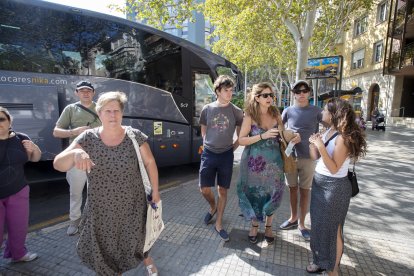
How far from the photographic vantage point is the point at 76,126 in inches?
136

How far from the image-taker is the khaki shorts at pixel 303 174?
11.0ft

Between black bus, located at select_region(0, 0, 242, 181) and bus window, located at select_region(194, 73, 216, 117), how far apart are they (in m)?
0.02

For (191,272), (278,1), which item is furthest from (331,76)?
(191,272)

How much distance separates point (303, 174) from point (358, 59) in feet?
85.3

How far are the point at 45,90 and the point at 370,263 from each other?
539 centimetres

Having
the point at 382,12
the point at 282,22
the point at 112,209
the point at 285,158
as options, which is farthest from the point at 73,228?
the point at 382,12

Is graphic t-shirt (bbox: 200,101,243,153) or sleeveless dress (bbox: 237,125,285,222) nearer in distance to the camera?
sleeveless dress (bbox: 237,125,285,222)

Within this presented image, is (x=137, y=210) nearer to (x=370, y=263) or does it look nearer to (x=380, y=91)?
(x=370, y=263)

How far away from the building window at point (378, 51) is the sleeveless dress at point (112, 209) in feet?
81.3

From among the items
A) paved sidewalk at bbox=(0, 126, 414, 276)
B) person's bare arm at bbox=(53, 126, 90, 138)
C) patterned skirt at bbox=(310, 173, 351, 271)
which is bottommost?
paved sidewalk at bbox=(0, 126, 414, 276)

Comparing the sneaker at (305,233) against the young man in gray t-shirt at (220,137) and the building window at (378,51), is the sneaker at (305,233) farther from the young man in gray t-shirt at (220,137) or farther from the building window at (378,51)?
the building window at (378,51)

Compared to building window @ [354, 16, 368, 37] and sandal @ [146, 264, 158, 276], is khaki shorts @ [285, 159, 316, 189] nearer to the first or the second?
sandal @ [146, 264, 158, 276]

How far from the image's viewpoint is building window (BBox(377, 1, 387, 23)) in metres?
20.7

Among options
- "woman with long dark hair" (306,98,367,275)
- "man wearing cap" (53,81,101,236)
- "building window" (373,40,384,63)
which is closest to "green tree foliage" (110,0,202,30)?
"man wearing cap" (53,81,101,236)
